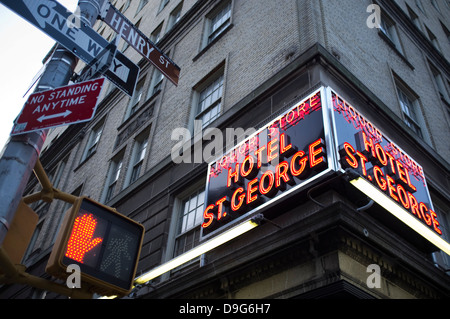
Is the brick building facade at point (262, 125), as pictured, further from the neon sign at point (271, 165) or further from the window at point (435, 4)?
the window at point (435, 4)

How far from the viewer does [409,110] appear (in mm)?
15109

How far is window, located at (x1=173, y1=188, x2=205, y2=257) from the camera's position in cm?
1120

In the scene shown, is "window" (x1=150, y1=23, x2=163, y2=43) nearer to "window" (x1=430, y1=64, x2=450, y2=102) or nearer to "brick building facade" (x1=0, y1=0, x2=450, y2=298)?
"brick building facade" (x1=0, y1=0, x2=450, y2=298)

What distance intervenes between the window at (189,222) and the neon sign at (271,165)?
1487 millimetres

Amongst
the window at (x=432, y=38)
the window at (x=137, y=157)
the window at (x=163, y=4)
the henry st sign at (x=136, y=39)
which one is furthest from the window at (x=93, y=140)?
the window at (x=432, y=38)

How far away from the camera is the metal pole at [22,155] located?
12.2 feet

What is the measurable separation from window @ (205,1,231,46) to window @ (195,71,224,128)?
2.56 meters

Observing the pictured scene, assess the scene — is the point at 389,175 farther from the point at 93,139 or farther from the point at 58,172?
the point at 58,172

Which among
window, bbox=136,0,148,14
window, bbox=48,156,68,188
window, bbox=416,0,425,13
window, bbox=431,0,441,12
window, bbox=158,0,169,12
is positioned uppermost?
window, bbox=136,0,148,14

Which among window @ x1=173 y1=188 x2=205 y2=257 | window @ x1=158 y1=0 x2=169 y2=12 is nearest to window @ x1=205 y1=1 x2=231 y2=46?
window @ x1=173 y1=188 x2=205 y2=257

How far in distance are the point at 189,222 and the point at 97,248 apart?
7551mm
